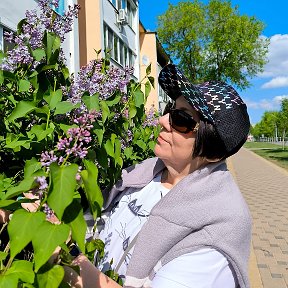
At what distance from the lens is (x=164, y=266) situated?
4.52ft

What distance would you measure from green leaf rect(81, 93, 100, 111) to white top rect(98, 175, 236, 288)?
0.55 m

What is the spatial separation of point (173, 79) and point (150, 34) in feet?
92.8

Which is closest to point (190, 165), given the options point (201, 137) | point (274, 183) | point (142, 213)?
point (201, 137)

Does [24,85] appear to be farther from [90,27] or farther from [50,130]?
[90,27]

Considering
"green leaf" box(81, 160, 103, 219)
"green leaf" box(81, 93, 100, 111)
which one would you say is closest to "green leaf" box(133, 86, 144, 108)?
"green leaf" box(81, 93, 100, 111)

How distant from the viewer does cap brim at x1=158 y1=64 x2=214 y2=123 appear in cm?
160

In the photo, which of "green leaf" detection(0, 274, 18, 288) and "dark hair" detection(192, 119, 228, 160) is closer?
"green leaf" detection(0, 274, 18, 288)

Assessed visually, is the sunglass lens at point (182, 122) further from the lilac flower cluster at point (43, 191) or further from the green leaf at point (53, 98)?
the lilac flower cluster at point (43, 191)

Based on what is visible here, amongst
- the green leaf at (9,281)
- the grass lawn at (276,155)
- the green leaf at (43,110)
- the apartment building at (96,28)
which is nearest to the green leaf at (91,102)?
the green leaf at (43,110)

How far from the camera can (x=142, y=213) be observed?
1.72 meters

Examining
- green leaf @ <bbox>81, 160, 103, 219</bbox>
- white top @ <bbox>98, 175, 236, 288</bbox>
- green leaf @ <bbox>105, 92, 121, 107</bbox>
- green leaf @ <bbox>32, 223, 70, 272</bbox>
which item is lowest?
white top @ <bbox>98, 175, 236, 288</bbox>

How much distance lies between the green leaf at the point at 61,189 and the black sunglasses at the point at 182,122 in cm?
86

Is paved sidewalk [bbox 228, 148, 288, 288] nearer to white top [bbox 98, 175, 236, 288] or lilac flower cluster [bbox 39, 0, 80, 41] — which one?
white top [bbox 98, 175, 236, 288]

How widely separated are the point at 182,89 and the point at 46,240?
97 centimetres
